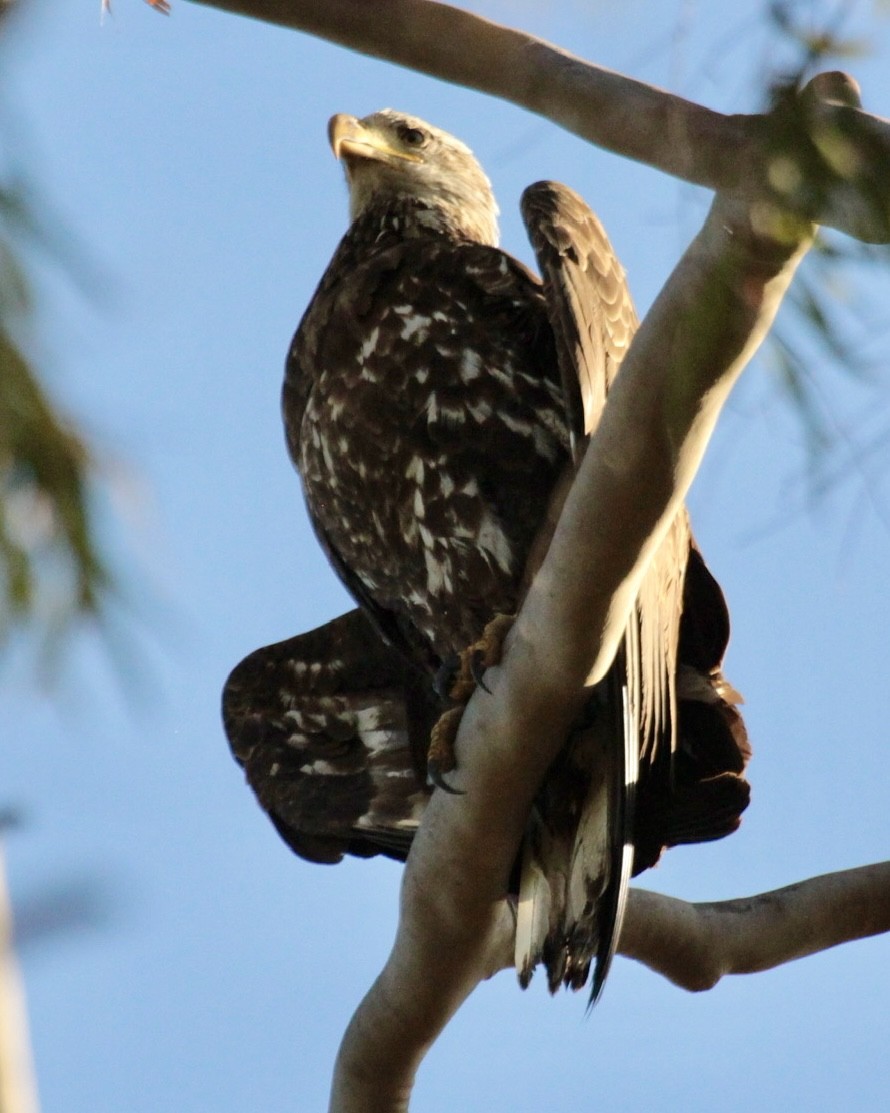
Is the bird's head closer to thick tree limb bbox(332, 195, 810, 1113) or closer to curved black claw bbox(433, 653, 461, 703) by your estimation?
curved black claw bbox(433, 653, 461, 703)

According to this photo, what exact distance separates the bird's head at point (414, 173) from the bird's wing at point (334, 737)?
52.9 inches

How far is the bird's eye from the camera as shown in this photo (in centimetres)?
586

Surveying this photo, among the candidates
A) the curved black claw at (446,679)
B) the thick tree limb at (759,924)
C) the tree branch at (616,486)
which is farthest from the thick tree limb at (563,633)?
the curved black claw at (446,679)

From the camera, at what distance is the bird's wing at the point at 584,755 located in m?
3.80

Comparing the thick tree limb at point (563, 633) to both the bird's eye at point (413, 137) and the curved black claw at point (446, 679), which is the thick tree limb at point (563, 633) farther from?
the bird's eye at point (413, 137)

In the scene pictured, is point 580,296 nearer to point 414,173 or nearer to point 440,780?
point 440,780

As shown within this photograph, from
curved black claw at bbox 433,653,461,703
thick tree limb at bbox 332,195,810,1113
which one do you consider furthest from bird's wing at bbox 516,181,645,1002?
curved black claw at bbox 433,653,461,703

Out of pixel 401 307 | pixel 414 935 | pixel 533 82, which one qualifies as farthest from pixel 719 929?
pixel 533 82

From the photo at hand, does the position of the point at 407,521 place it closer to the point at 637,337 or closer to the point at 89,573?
the point at 637,337

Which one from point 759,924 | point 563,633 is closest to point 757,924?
point 759,924

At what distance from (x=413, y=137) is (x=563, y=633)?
3119 millimetres

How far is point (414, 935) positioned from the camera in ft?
12.7

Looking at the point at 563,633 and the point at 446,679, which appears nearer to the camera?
the point at 563,633

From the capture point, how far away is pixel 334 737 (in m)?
5.38
